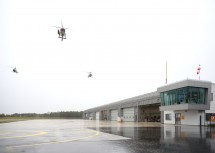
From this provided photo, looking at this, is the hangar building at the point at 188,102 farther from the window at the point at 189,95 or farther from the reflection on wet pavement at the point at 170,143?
the reflection on wet pavement at the point at 170,143

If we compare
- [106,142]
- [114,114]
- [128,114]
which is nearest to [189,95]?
[106,142]

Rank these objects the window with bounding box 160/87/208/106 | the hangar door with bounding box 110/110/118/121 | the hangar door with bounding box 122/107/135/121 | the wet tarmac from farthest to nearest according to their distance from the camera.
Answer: the hangar door with bounding box 110/110/118/121 → the hangar door with bounding box 122/107/135/121 → the window with bounding box 160/87/208/106 → the wet tarmac

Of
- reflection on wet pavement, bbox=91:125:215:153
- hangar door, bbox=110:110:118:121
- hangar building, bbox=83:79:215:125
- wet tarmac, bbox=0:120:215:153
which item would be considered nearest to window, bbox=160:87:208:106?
hangar building, bbox=83:79:215:125

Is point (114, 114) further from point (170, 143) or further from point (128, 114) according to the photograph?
point (170, 143)

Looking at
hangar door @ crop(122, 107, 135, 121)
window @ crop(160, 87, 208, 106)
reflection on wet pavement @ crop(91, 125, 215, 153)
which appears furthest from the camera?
hangar door @ crop(122, 107, 135, 121)

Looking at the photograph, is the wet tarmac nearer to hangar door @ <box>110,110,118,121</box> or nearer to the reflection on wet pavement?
the reflection on wet pavement

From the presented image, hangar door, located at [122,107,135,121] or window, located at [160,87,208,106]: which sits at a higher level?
window, located at [160,87,208,106]

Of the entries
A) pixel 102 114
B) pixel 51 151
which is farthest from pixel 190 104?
pixel 102 114

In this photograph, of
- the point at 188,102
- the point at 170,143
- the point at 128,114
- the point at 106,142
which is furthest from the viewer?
the point at 128,114

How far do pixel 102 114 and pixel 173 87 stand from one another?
2713 inches

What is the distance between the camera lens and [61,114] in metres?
192

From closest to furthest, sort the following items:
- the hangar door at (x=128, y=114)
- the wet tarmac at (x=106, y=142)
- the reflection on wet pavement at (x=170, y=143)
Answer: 1. the wet tarmac at (x=106, y=142)
2. the reflection on wet pavement at (x=170, y=143)
3. the hangar door at (x=128, y=114)

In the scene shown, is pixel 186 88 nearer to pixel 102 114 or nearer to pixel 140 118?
pixel 140 118

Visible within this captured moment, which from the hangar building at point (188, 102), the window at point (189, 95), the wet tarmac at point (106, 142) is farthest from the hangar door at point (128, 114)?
the wet tarmac at point (106, 142)
